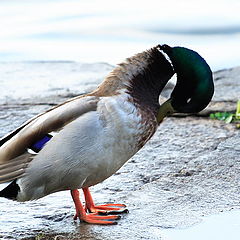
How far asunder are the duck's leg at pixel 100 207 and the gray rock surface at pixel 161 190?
0.20ft

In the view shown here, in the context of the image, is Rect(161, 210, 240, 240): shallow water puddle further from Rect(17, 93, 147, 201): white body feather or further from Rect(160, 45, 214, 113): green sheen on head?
Rect(160, 45, 214, 113): green sheen on head

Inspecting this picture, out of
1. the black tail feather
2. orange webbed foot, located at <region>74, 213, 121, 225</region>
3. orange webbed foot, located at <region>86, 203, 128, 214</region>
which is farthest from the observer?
orange webbed foot, located at <region>86, 203, 128, 214</region>

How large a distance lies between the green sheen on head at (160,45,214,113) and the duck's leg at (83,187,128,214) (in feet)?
2.29

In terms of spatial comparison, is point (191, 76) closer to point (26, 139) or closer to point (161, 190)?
point (161, 190)

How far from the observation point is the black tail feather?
4082mm

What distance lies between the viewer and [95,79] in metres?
8.84

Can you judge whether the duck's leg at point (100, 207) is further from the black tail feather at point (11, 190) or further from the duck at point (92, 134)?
the black tail feather at point (11, 190)

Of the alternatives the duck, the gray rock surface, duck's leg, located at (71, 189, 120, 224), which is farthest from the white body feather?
the gray rock surface

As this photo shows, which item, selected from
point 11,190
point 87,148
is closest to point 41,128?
point 87,148

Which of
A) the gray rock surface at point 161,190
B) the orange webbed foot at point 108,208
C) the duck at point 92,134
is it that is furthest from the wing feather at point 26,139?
the orange webbed foot at point 108,208

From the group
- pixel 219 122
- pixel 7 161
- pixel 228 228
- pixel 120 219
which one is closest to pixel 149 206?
pixel 120 219

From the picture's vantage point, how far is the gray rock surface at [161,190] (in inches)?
161

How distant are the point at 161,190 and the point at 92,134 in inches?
37.4

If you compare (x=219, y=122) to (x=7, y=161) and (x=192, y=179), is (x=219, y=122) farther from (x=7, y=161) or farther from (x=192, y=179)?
(x=7, y=161)
